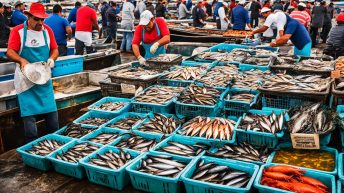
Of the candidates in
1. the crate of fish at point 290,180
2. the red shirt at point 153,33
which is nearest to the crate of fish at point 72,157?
the crate of fish at point 290,180

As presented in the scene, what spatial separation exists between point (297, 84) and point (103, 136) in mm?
2868

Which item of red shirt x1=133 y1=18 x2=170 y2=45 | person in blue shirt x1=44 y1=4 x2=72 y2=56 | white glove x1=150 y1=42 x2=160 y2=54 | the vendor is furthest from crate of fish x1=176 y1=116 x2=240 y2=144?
person in blue shirt x1=44 y1=4 x2=72 y2=56

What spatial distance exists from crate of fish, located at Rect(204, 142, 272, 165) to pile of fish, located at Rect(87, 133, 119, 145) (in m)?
1.39

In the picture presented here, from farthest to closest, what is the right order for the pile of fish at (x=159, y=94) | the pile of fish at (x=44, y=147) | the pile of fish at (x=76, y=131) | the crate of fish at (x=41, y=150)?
the pile of fish at (x=159, y=94) < the pile of fish at (x=76, y=131) < the pile of fish at (x=44, y=147) < the crate of fish at (x=41, y=150)

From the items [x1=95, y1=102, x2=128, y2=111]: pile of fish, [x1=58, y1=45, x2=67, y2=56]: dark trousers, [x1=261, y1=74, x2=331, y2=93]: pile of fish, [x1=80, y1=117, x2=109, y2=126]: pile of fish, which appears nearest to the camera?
[x1=261, y1=74, x2=331, y2=93]: pile of fish

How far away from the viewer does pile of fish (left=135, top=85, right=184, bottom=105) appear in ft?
17.3

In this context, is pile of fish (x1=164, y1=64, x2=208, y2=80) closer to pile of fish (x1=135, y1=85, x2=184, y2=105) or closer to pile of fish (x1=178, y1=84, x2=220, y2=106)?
pile of fish (x1=135, y1=85, x2=184, y2=105)

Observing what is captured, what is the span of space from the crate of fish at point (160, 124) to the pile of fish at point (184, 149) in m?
0.35

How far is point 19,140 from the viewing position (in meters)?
5.85

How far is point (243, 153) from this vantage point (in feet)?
12.9

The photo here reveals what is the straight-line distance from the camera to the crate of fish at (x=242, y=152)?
3805 millimetres

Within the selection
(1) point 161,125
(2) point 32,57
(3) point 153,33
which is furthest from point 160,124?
(3) point 153,33

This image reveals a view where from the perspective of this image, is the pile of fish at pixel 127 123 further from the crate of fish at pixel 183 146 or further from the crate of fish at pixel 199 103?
the crate of fish at pixel 183 146

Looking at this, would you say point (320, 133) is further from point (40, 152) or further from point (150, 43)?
point (150, 43)
